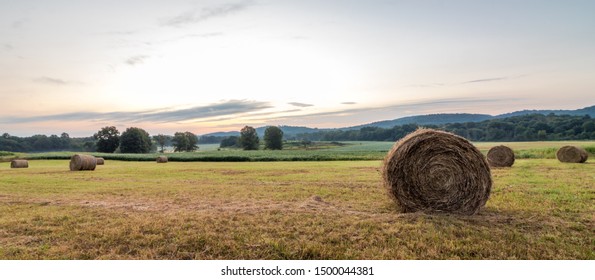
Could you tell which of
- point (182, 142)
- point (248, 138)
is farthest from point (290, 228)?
Answer: point (182, 142)

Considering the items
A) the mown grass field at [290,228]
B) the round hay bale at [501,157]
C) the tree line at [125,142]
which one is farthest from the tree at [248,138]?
the mown grass field at [290,228]

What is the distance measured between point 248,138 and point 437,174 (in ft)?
283

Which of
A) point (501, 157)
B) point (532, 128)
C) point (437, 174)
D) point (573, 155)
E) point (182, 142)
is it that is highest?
point (182, 142)

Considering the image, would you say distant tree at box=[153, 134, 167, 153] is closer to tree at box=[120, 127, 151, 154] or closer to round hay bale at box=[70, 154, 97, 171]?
tree at box=[120, 127, 151, 154]

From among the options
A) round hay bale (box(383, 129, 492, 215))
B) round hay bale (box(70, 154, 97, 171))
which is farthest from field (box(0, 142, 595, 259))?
round hay bale (box(70, 154, 97, 171))

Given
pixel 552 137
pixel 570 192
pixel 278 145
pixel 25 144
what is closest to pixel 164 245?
pixel 570 192

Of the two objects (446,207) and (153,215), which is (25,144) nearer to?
(153,215)

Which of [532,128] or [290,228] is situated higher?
[532,128]

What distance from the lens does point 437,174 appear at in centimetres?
961

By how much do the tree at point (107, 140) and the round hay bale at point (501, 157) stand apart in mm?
82993

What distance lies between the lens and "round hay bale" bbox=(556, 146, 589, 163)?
26.5m

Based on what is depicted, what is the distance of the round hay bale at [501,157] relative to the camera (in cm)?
2498

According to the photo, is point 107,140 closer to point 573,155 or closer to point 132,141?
point 132,141

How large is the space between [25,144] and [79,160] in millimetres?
49396
